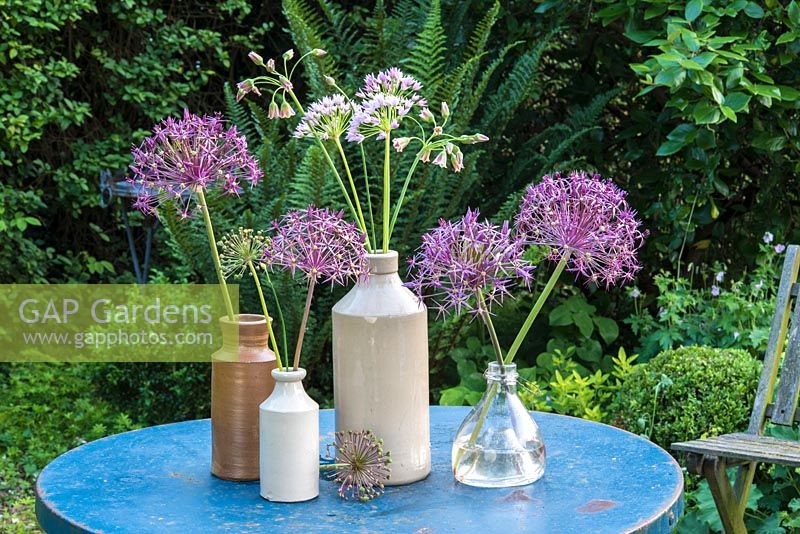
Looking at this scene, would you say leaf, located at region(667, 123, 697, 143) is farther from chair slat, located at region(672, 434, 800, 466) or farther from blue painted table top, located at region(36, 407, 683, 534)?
blue painted table top, located at region(36, 407, 683, 534)

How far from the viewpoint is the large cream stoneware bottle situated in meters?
1.58

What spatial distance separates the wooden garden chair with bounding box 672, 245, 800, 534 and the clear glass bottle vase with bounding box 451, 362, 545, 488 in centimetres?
80

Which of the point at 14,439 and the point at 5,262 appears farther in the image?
the point at 5,262

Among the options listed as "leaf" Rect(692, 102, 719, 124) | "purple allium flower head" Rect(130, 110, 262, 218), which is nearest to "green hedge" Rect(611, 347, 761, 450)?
"leaf" Rect(692, 102, 719, 124)

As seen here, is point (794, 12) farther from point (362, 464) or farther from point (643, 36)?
point (362, 464)

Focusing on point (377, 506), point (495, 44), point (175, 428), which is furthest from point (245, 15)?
point (377, 506)

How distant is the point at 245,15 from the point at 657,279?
2754 mm

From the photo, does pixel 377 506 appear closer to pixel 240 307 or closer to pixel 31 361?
pixel 240 307

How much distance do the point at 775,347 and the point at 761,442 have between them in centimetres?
28

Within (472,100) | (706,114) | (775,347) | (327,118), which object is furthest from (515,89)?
(327,118)

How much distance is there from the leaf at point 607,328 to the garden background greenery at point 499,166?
1cm

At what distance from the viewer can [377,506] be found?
1563mm

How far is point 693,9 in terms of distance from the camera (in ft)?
10.8

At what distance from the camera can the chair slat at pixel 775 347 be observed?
2.63 m
